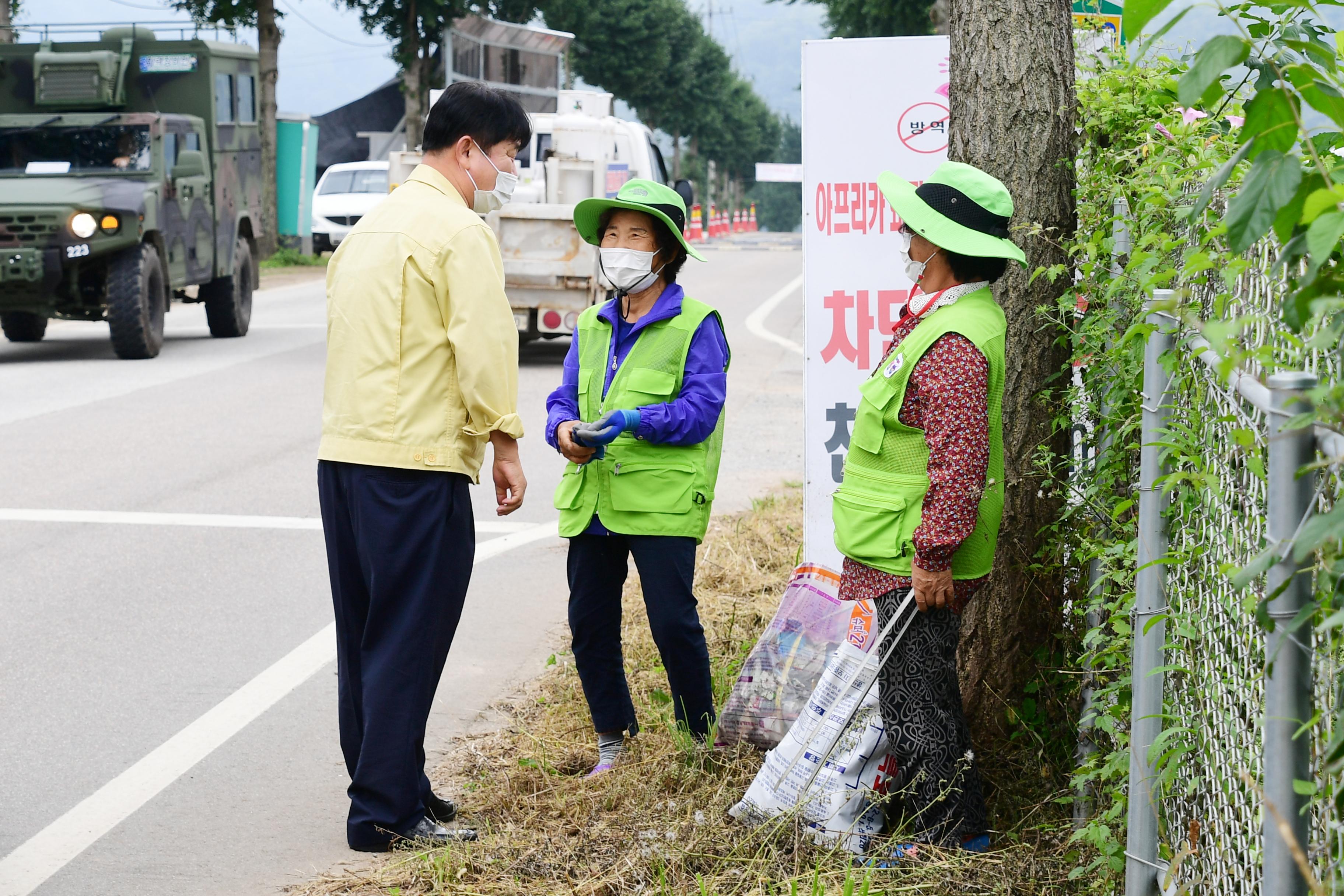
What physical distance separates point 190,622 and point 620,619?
2479 millimetres

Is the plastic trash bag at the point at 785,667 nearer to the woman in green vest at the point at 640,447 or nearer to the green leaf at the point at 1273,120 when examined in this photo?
the woman in green vest at the point at 640,447

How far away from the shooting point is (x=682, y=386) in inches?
157

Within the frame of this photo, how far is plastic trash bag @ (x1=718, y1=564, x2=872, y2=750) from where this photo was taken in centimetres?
403

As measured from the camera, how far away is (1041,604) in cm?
391

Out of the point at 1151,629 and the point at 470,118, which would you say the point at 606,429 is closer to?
the point at 470,118

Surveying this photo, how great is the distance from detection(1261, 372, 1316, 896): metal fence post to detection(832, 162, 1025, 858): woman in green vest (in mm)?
1412

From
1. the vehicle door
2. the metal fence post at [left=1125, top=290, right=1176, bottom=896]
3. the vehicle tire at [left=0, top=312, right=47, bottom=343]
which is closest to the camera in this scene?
the metal fence post at [left=1125, top=290, right=1176, bottom=896]

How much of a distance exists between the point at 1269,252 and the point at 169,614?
5033 mm

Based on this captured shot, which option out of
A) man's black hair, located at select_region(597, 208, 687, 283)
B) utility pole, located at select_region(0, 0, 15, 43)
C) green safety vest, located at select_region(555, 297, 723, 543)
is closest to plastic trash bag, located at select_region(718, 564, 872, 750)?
green safety vest, located at select_region(555, 297, 723, 543)

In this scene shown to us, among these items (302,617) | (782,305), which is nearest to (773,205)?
(782,305)

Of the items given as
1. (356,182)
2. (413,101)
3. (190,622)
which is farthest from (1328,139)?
(413,101)

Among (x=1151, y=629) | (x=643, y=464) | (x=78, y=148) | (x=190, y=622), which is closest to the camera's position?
(x=1151, y=629)

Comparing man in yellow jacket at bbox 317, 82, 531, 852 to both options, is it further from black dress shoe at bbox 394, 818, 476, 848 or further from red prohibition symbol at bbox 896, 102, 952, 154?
red prohibition symbol at bbox 896, 102, 952, 154

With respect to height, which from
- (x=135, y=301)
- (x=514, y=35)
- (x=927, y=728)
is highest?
(x=514, y=35)
